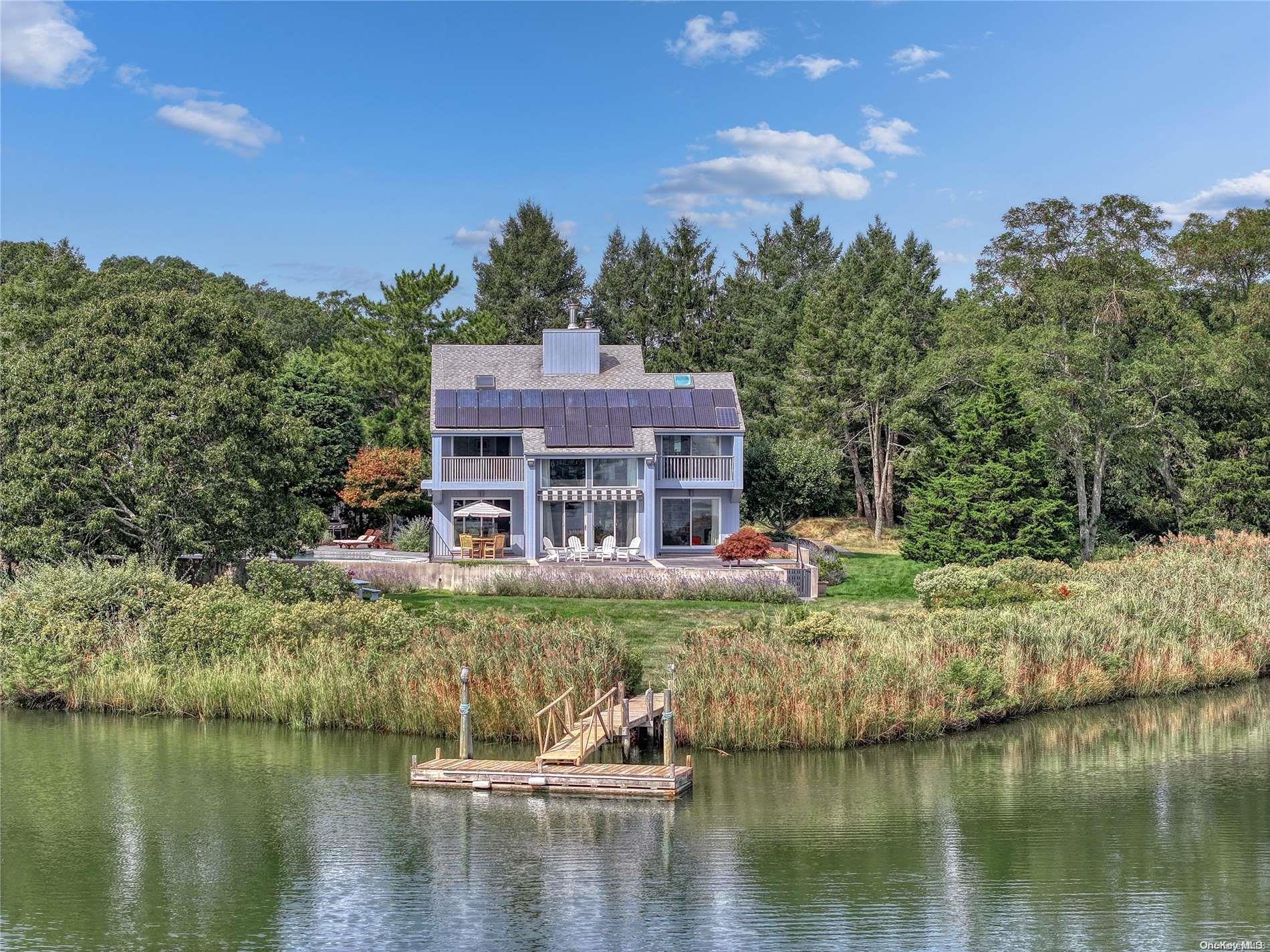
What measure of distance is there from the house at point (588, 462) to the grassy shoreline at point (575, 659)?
13316mm

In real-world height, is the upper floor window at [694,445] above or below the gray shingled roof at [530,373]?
below

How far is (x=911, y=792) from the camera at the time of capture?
17.4m

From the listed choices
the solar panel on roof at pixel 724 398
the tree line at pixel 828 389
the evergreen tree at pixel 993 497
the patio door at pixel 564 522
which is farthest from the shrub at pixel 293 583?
the evergreen tree at pixel 993 497

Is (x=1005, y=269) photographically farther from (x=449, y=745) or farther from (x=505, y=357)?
(x=449, y=745)

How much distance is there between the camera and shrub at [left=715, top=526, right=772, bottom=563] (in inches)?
1379

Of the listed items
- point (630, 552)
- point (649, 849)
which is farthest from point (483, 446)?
point (649, 849)

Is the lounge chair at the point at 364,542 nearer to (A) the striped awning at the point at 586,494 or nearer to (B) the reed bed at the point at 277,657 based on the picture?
(A) the striped awning at the point at 586,494

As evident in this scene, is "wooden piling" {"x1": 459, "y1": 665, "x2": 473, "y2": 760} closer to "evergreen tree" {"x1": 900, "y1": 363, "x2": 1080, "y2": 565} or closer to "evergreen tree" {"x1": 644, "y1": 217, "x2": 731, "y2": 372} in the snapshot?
"evergreen tree" {"x1": 900, "y1": 363, "x2": 1080, "y2": 565}

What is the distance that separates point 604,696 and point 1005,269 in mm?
35213

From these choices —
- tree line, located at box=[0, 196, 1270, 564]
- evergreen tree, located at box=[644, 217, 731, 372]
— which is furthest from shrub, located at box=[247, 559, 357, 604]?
evergreen tree, located at box=[644, 217, 731, 372]

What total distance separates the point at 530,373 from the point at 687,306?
21.0 meters

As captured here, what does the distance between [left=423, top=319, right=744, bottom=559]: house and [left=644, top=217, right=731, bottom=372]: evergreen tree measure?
1944 cm

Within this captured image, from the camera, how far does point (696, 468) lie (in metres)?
40.5

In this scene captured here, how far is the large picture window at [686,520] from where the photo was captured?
41.3m
